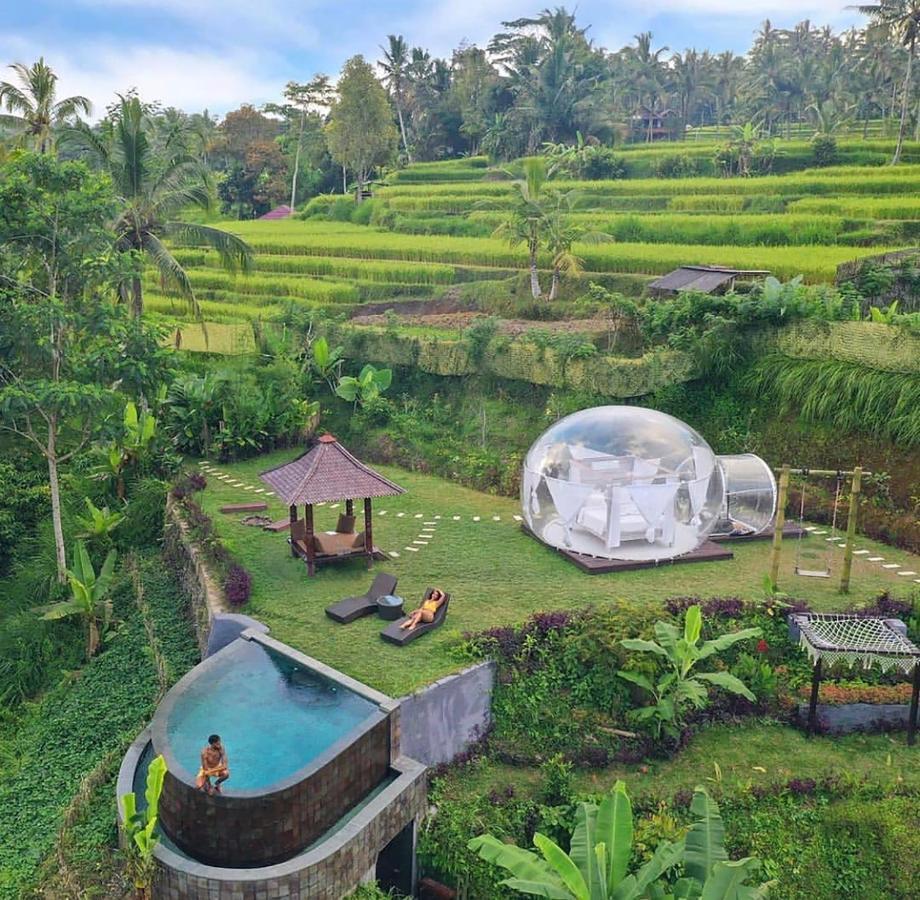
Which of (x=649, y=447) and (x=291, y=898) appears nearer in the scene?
(x=291, y=898)

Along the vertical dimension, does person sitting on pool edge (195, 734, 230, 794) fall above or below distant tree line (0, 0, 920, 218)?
below

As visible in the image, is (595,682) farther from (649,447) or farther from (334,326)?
(334,326)

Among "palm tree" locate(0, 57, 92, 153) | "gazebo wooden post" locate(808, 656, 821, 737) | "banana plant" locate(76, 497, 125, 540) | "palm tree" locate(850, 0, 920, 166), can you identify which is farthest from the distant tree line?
"gazebo wooden post" locate(808, 656, 821, 737)

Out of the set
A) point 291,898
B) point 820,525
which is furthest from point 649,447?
point 291,898

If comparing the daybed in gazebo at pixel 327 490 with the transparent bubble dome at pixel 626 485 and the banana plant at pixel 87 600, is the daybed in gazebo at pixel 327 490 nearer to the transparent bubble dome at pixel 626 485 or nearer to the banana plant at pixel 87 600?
the transparent bubble dome at pixel 626 485

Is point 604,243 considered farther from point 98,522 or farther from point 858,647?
point 858,647

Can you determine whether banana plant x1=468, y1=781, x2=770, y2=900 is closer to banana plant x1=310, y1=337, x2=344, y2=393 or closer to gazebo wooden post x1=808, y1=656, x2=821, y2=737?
gazebo wooden post x1=808, y1=656, x2=821, y2=737

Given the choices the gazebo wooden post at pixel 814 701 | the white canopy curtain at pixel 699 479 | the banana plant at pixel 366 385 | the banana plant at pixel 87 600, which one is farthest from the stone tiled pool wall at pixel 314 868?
the banana plant at pixel 366 385
